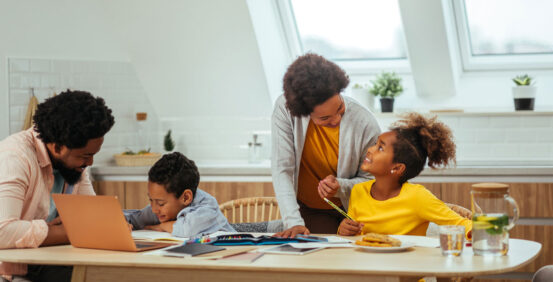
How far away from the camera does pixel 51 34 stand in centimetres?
410

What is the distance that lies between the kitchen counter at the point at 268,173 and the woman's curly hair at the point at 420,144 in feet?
3.92

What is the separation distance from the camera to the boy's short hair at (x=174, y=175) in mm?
2617

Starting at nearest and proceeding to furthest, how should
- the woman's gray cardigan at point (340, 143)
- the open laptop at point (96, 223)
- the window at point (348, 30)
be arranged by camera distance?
the open laptop at point (96, 223)
the woman's gray cardigan at point (340, 143)
the window at point (348, 30)

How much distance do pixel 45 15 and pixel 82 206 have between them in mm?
2280

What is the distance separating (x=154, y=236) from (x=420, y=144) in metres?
1.07

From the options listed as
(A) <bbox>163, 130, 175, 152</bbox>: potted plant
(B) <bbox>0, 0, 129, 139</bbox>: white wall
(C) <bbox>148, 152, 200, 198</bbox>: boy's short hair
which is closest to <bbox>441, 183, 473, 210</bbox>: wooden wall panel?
(C) <bbox>148, 152, 200, 198</bbox>: boy's short hair

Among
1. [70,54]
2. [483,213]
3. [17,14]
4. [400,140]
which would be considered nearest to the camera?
[483,213]

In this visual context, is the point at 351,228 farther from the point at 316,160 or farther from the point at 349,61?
the point at 349,61

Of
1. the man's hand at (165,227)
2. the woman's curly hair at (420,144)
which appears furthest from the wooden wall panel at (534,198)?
the man's hand at (165,227)

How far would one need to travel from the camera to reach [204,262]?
6.26 ft

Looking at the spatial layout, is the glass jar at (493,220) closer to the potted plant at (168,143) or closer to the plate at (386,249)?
the plate at (386,249)

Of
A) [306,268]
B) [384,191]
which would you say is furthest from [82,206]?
[384,191]

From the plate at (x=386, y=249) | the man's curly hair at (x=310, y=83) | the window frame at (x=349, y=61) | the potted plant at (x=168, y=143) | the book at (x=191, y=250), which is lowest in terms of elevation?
the plate at (x=386, y=249)

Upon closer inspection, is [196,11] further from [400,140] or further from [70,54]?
[400,140]
